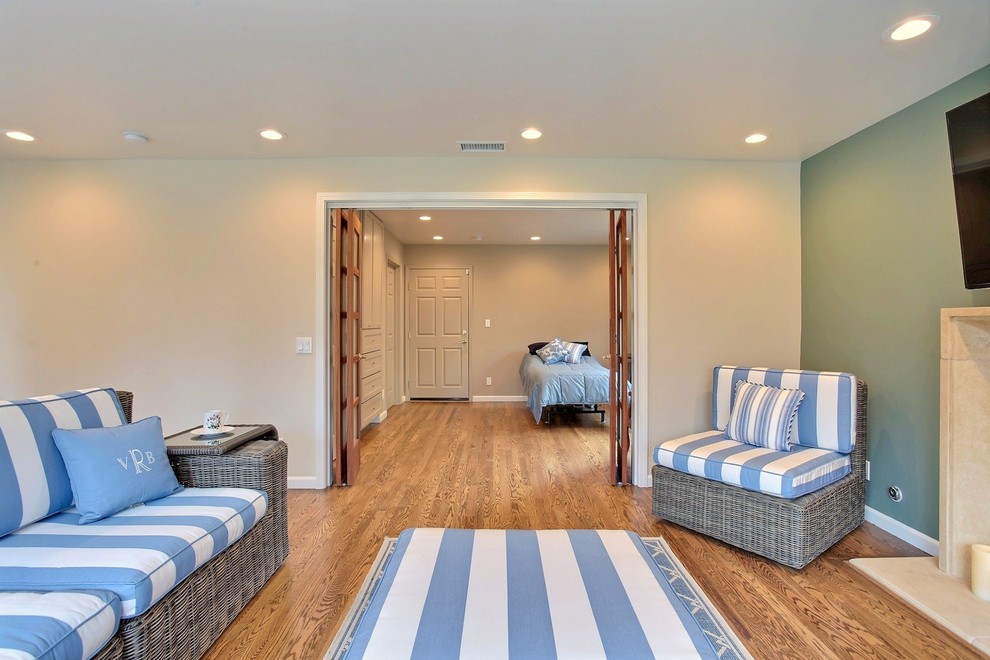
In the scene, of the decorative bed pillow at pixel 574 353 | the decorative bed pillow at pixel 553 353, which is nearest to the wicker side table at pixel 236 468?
the decorative bed pillow at pixel 553 353

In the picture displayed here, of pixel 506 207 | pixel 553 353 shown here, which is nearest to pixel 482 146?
pixel 506 207

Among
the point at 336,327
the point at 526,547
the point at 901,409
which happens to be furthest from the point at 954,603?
the point at 336,327

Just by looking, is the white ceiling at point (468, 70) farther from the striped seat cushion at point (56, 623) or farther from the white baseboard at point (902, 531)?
the white baseboard at point (902, 531)

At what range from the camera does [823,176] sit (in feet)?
10.2

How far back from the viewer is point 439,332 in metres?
7.17

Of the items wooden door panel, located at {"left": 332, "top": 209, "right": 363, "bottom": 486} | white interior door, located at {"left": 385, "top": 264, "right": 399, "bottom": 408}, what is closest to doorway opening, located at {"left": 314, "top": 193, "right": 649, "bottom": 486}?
wooden door panel, located at {"left": 332, "top": 209, "right": 363, "bottom": 486}

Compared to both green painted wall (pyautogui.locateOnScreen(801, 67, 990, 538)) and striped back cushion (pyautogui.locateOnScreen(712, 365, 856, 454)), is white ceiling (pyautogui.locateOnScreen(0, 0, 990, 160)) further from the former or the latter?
striped back cushion (pyautogui.locateOnScreen(712, 365, 856, 454))

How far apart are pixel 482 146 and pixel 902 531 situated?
3.29 metres

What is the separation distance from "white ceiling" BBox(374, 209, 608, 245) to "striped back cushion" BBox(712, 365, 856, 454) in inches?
104

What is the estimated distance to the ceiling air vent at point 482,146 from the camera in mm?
3035

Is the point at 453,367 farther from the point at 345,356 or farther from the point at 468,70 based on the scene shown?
the point at 468,70

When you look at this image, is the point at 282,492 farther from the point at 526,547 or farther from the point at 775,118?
the point at 775,118

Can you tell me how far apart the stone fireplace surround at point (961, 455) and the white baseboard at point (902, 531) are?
253 millimetres

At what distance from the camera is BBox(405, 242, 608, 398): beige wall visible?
23.5 ft
